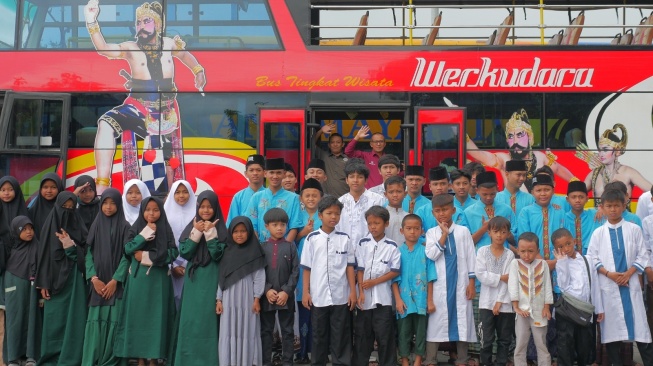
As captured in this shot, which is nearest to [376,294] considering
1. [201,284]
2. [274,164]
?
[201,284]

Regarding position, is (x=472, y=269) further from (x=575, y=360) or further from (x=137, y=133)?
(x=137, y=133)

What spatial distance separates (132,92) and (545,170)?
16.7ft

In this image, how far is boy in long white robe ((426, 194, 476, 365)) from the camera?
848 centimetres

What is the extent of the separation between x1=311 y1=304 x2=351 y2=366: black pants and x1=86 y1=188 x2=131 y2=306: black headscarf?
6.07 ft

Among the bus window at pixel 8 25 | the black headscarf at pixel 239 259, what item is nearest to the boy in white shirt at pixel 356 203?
the black headscarf at pixel 239 259

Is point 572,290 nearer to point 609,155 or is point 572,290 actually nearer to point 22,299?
point 609,155

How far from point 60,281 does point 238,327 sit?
180 centimetres

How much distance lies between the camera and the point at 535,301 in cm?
821

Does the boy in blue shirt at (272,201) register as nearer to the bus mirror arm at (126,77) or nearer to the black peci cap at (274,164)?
the black peci cap at (274,164)

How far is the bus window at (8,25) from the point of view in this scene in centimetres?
1137

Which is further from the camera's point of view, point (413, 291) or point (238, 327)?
point (413, 291)

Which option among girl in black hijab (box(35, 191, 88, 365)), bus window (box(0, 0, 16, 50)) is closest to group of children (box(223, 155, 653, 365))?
girl in black hijab (box(35, 191, 88, 365))

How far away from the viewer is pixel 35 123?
11.2 meters

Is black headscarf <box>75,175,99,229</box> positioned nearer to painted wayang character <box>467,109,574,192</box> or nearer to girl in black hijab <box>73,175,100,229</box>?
girl in black hijab <box>73,175,100,229</box>
